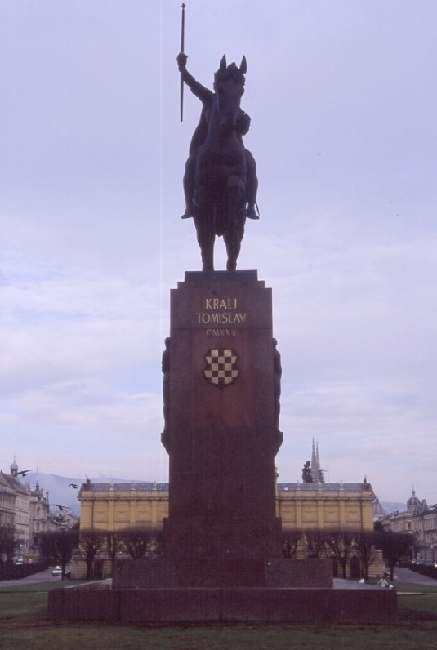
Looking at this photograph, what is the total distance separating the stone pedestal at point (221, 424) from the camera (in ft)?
46.8

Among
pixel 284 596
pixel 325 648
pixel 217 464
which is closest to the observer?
pixel 325 648

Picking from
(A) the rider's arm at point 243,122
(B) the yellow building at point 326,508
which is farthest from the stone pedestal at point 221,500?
(B) the yellow building at point 326,508

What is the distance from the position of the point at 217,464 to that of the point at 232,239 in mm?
4764

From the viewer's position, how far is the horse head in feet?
53.2

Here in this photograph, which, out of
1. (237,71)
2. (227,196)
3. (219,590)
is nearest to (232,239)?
(227,196)

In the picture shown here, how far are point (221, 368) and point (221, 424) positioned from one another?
0.99 metres

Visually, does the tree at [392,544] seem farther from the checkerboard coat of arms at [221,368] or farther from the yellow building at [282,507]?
the checkerboard coat of arms at [221,368]

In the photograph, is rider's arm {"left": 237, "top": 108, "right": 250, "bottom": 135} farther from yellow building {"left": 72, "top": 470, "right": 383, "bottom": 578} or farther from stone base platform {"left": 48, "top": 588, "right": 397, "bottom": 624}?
yellow building {"left": 72, "top": 470, "right": 383, "bottom": 578}

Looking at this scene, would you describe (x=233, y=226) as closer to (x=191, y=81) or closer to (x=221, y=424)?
(x=191, y=81)

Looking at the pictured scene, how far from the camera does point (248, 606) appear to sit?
1277 cm

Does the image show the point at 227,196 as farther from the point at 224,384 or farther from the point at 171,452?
the point at 171,452

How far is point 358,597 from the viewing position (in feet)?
42.4

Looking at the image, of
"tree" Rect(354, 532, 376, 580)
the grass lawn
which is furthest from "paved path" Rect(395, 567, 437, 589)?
the grass lawn

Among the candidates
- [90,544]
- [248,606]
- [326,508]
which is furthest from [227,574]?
[326,508]
